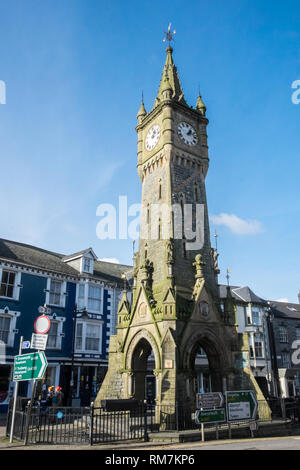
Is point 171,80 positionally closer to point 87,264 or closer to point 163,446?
point 87,264

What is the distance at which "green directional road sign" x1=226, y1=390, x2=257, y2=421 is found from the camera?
1434cm

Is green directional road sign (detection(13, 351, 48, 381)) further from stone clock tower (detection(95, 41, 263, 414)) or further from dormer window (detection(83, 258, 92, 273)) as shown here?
dormer window (detection(83, 258, 92, 273))

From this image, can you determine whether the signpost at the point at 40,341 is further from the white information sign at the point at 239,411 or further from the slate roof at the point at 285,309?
the slate roof at the point at 285,309

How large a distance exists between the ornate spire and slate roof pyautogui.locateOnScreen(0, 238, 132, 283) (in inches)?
569

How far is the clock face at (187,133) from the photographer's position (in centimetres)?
2202

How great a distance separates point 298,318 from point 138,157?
3168 centimetres

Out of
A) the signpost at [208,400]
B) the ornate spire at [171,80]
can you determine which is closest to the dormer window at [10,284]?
the ornate spire at [171,80]

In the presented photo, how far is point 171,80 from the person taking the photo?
23969 millimetres

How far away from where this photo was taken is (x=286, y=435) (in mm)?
15625

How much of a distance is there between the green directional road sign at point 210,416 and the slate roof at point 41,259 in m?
17.2

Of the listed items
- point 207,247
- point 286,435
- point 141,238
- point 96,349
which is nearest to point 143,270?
point 141,238

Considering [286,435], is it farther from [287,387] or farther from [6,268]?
[287,387]

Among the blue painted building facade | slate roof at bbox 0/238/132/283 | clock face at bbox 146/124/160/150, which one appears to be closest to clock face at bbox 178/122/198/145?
clock face at bbox 146/124/160/150

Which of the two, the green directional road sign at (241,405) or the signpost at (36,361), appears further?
the green directional road sign at (241,405)
